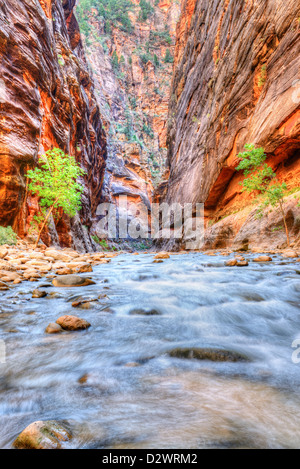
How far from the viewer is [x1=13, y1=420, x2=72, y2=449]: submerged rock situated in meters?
0.83

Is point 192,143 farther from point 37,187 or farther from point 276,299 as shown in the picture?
point 276,299

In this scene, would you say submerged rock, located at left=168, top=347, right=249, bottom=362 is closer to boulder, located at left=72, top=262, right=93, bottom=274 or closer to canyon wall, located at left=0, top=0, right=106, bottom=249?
boulder, located at left=72, top=262, right=93, bottom=274

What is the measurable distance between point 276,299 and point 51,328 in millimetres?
2781

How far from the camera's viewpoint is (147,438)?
89cm

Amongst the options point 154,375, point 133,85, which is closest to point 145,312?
point 154,375

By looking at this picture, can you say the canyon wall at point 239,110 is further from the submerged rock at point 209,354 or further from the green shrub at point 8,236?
the green shrub at point 8,236

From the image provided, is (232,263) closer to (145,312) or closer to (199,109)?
(145,312)

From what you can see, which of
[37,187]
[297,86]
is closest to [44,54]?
[37,187]

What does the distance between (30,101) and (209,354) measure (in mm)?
13560

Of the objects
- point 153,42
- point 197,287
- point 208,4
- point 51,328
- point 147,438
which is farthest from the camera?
point 153,42

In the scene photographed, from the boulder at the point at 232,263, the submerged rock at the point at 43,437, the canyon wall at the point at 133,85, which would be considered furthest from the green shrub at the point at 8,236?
the canyon wall at the point at 133,85

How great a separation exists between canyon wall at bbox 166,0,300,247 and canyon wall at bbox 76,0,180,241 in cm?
2157

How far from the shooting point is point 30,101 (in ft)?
36.4

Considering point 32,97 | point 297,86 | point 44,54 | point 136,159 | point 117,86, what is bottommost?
point 297,86
